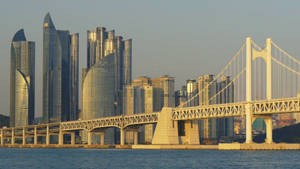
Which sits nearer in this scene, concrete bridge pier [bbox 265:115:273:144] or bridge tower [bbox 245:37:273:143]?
bridge tower [bbox 245:37:273:143]

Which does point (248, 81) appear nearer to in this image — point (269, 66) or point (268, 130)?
point (269, 66)

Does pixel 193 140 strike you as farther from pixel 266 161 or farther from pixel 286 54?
pixel 266 161

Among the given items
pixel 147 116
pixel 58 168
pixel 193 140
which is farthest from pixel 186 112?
Answer: pixel 58 168

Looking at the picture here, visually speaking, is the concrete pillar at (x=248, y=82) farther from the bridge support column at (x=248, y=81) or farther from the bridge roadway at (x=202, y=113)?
the bridge roadway at (x=202, y=113)

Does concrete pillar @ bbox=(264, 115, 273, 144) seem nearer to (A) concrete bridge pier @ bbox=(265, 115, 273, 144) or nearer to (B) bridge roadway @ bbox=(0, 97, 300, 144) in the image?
(A) concrete bridge pier @ bbox=(265, 115, 273, 144)

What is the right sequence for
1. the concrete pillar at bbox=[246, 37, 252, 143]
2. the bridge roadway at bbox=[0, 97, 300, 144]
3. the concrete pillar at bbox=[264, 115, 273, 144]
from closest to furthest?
the concrete pillar at bbox=[246, 37, 252, 143], the bridge roadway at bbox=[0, 97, 300, 144], the concrete pillar at bbox=[264, 115, 273, 144]

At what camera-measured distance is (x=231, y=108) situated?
11594 centimetres

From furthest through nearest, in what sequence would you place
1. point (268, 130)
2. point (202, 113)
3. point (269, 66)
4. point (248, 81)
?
point (202, 113)
point (268, 130)
point (248, 81)
point (269, 66)

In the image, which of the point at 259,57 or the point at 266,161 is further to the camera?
the point at 259,57

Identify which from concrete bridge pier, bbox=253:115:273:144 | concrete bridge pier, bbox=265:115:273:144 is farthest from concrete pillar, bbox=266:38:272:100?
concrete bridge pier, bbox=265:115:273:144

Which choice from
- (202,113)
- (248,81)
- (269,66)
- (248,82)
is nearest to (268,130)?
(248,82)

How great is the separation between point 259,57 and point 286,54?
15.8 ft

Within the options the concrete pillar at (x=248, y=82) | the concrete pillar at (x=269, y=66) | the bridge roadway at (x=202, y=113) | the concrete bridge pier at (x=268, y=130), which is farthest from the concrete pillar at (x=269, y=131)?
the concrete pillar at (x=269, y=66)

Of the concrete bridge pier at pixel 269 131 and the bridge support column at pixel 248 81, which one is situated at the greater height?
the bridge support column at pixel 248 81
